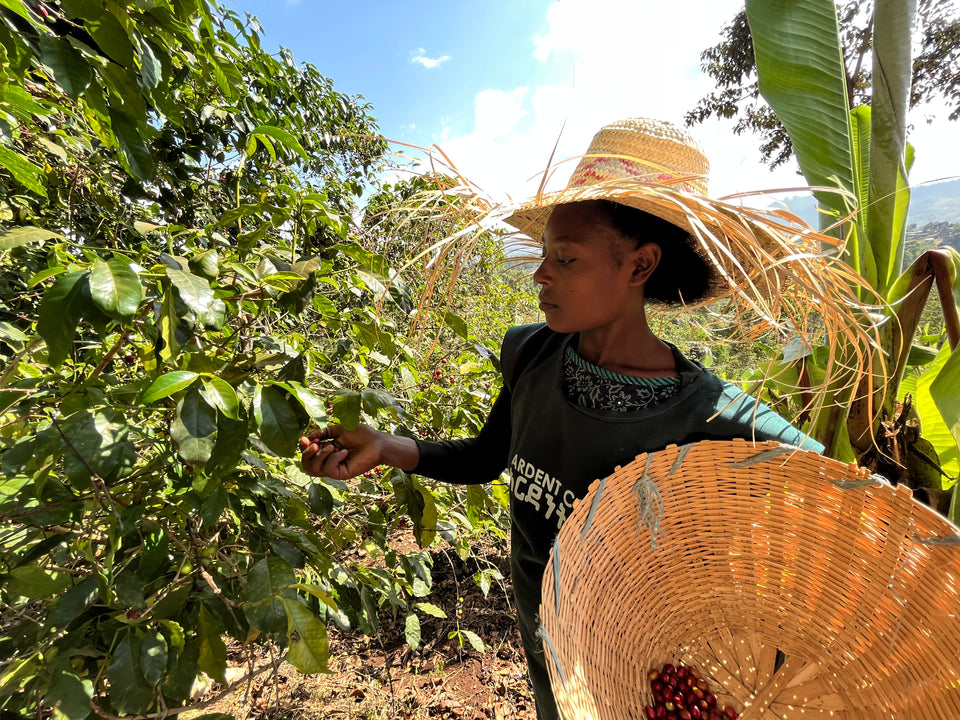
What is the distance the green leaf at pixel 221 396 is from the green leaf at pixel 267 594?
1.02 ft

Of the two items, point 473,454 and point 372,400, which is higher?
point 372,400

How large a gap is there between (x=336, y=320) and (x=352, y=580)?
0.68 m

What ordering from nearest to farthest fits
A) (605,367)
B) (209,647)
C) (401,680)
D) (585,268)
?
(209,647) < (585,268) < (605,367) < (401,680)

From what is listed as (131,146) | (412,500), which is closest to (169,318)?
(131,146)

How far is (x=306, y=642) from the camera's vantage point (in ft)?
2.64

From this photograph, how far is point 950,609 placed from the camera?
89 centimetres

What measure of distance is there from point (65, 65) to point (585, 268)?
0.93m

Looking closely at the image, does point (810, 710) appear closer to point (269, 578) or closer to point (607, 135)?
point (269, 578)

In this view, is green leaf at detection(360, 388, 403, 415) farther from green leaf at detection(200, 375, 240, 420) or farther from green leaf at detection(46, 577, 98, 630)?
green leaf at detection(46, 577, 98, 630)

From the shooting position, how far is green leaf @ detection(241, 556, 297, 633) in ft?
2.52

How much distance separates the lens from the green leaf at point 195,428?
651 millimetres

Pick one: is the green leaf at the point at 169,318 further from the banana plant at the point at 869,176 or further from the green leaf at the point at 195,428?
the banana plant at the point at 869,176

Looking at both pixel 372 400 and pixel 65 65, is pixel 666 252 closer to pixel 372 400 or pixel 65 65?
pixel 372 400

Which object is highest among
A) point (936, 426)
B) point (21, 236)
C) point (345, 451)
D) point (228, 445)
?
point (21, 236)
